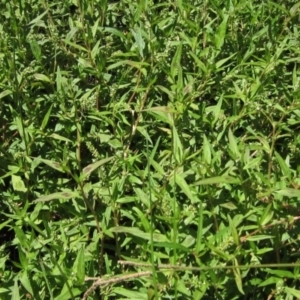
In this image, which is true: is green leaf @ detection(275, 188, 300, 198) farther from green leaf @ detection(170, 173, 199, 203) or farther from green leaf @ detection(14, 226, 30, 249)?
green leaf @ detection(14, 226, 30, 249)

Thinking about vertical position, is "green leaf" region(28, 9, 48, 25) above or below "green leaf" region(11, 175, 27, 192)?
above

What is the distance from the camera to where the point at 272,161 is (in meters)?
2.09

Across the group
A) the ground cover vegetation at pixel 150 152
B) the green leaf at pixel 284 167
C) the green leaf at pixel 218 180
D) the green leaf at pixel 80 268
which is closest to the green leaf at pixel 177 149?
the ground cover vegetation at pixel 150 152

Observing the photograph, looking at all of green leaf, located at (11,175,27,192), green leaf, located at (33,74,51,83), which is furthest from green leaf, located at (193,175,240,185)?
green leaf, located at (33,74,51,83)

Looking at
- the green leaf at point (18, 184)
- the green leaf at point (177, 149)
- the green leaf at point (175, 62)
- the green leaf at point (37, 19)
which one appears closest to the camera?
the green leaf at point (177, 149)

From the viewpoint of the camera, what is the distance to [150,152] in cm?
218

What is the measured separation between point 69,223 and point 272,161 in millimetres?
670

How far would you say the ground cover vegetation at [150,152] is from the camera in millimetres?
1802

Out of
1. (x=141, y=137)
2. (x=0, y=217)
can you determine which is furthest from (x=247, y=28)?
(x=0, y=217)

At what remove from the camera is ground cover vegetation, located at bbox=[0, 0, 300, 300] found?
1.80 metres

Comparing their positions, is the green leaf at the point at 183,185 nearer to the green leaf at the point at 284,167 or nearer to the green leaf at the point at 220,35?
the green leaf at the point at 284,167

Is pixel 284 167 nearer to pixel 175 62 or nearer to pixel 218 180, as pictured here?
pixel 218 180

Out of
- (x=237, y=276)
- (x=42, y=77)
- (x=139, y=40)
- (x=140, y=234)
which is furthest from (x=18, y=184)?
(x=237, y=276)

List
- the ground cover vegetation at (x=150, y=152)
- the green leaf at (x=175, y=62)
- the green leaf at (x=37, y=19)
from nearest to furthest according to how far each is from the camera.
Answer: the ground cover vegetation at (x=150, y=152), the green leaf at (x=175, y=62), the green leaf at (x=37, y=19)
